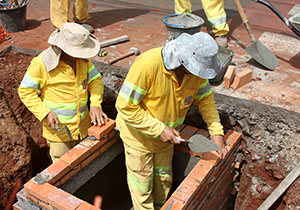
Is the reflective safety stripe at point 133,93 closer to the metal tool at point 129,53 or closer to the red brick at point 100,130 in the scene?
the red brick at point 100,130

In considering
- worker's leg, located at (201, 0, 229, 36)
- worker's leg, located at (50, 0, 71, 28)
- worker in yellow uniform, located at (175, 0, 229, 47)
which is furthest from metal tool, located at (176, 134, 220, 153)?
worker's leg, located at (50, 0, 71, 28)

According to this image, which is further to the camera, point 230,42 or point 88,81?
point 230,42

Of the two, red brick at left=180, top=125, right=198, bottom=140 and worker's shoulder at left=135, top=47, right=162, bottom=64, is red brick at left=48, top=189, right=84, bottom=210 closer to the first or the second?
worker's shoulder at left=135, top=47, right=162, bottom=64

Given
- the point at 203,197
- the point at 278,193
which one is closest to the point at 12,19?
the point at 203,197

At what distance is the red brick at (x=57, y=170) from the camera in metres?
2.85

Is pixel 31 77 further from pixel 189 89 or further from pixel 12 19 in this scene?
pixel 12 19

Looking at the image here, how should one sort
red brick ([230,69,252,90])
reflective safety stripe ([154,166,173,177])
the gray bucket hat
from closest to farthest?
the gray bucket hat, reflective safety stripe ([154,166,173,177]), red brick ([230,69,252,90])

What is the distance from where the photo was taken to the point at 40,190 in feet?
8.82

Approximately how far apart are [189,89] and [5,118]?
2726 millimetres

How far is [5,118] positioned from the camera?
4086 millimetres

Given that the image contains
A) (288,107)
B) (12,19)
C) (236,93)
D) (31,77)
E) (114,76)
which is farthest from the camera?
(12,19)

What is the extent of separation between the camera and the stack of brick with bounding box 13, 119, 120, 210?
8.56 ft

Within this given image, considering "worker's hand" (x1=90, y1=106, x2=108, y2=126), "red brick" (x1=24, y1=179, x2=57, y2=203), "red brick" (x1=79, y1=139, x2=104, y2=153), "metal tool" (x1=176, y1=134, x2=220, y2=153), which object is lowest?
"red brick" (x1=79, y1=139, x2=104, y2=153)

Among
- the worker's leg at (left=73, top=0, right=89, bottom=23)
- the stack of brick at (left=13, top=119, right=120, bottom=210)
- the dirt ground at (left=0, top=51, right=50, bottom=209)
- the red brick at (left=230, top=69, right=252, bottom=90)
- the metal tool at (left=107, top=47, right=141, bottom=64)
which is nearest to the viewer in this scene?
the stack of brick at (left=13, top=119, right=120, bottom=210)
